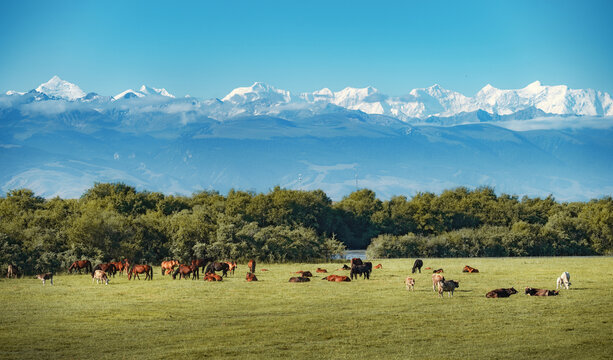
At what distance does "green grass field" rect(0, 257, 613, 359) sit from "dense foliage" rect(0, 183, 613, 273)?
14.2 m

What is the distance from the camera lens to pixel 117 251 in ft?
169

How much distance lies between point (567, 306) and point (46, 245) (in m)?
34.5

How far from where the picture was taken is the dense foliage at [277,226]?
5030 cm

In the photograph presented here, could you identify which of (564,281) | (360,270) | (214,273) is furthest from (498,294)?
(214,273)

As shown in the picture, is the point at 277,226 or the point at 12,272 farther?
the point at 277,226

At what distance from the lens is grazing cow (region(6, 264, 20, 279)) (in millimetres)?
41884

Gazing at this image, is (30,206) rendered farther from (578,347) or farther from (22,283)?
(578,347)

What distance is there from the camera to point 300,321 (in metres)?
23.8

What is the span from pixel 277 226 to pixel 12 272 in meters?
23.7

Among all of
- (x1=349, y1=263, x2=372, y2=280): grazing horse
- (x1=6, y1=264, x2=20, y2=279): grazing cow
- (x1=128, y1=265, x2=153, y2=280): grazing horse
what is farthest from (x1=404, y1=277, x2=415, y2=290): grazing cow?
(x1=6, y1=264, x2=20, y2=279): grazing cow

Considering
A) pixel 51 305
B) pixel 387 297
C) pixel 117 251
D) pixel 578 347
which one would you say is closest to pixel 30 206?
pixel 117 251

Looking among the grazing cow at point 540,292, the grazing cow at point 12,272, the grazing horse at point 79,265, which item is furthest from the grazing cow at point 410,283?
the grazing cow at point 12,272

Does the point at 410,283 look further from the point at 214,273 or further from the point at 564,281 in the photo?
the point at 214,273

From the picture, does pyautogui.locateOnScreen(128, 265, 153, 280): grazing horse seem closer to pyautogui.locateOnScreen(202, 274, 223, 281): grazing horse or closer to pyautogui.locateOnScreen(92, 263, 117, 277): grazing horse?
pyautogui.locateOnScreen(92, 263, 117, 277): grazing horse
